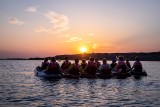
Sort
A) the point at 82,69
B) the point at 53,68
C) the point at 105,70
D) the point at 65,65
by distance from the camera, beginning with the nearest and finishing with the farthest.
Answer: the point at 53,68 → the point at 105,70 → the point at 82,69 → the point at 65,65

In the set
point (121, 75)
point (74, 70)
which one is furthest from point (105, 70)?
point (74, 70)

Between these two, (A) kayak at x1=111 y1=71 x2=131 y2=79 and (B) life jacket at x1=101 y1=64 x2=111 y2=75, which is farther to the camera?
(A) kayak at x1=111 y1=71 x2=131 y2=79

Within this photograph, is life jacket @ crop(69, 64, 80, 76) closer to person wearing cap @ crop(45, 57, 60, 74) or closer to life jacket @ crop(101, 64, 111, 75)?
person wearing cap @ crop(45, 57, 60, 74)

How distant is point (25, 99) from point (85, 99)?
3898 mm

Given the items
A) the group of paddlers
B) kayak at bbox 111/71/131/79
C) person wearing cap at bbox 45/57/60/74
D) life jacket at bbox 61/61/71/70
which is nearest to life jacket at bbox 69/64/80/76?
the group of paddlers

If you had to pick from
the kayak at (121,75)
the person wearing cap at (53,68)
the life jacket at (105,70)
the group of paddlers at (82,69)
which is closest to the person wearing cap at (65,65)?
the group of paddlers at (82,69)

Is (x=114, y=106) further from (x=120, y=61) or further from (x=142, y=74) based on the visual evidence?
(x=142, y=74)

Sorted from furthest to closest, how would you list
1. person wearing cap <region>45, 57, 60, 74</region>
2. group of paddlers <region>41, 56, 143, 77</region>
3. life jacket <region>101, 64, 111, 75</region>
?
life jacket <region>101, 64, 111, 75</region> < group of paddlers <region>41, 56, 143, 77</region> < person wearing cap <region>45, 57, 60, 74</region>

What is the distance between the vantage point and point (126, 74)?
34.2 m

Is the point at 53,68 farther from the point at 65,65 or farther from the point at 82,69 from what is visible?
the point at 82,69

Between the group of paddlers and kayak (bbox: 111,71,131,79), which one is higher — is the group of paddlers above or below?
above

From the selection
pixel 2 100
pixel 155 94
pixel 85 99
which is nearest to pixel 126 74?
pixel 155 94

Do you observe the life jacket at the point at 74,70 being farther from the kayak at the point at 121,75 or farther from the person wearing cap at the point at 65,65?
the kayak at the point at 121,75

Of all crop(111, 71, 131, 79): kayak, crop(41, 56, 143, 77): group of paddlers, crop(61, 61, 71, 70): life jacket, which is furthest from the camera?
crop(61, 61, 71, 70): life jacket
